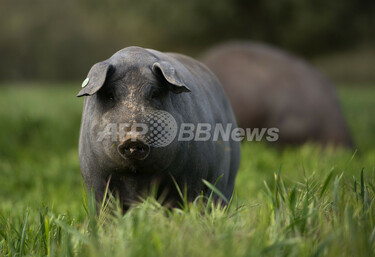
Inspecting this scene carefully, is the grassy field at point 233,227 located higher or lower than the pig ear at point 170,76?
lower

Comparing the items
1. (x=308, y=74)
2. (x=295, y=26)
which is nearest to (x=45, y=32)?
(x=295, y=26)

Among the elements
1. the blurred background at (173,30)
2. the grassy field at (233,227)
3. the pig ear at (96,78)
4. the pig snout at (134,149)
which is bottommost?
the grassy field at (233,227)

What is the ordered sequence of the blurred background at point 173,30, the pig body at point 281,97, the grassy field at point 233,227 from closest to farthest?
1. the grassy field at point 233,227
2. the pig body at point 281,97
3. the blurred background at point 173,30

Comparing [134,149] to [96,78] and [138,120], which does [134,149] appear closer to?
[138,120]

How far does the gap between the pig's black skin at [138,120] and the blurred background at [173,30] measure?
318 inches

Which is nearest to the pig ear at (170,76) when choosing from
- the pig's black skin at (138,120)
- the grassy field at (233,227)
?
the pig's black skin at (138,120)

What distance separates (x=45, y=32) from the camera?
14078 millimetres

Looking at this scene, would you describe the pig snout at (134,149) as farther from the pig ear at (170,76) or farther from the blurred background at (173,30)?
the blurred background at (173,30)

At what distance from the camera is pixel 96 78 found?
2.53 m

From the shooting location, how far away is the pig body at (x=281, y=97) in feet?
21.2

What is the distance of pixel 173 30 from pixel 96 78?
8870 mm

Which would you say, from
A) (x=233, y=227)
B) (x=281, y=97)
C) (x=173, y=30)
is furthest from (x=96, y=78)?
(x=173, y=30)

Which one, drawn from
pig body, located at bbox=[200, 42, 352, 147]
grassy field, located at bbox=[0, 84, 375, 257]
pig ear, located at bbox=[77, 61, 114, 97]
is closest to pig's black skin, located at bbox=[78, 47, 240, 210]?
pig ear, located at bbox=[77, 61, 114, 97]

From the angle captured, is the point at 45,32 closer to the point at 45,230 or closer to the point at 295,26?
the point at 295,26
